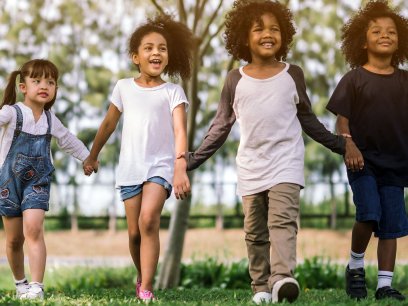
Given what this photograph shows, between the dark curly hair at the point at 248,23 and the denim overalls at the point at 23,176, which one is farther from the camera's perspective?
the denim overalls at the point at 23,176

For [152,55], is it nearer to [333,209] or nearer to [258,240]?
[258,240]

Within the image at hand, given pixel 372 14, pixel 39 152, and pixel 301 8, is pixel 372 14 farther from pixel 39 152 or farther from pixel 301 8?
pixel 301 8

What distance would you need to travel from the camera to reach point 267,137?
5.04m

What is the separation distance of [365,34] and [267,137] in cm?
131

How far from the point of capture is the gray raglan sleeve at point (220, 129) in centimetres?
526

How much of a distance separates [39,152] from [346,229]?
16635 millimetres

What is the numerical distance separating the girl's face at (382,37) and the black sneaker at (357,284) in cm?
153

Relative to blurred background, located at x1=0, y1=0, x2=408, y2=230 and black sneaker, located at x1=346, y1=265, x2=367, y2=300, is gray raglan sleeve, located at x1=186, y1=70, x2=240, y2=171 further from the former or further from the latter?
blurred background, located at x1=0, y1=0, x2=408, y2=230

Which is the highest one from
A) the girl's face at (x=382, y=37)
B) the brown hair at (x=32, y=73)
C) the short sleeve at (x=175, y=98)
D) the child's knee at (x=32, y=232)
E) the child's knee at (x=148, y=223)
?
the girl's face at (x=382, y=37)

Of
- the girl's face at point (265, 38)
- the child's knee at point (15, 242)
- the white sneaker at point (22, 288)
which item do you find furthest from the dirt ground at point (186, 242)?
the girl's face at point (265, 38)

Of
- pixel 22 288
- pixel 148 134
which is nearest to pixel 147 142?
pixel 148 134

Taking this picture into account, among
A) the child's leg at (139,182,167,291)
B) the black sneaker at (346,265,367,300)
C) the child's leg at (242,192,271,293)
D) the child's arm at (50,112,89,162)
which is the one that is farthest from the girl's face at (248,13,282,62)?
the black sneaker at (346,265,367,300)

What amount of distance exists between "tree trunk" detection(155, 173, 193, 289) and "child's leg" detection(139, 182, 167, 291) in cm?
385

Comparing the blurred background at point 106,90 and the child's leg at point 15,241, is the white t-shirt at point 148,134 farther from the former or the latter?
the blurred background at point 106,90
